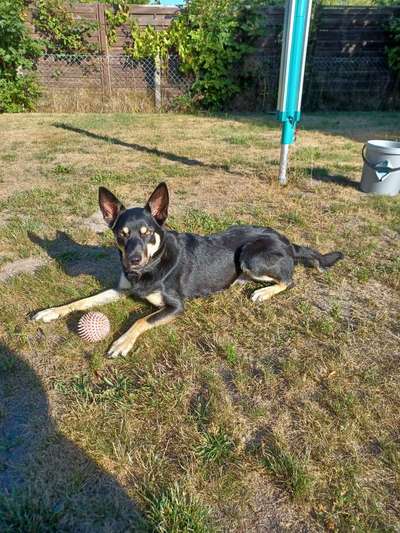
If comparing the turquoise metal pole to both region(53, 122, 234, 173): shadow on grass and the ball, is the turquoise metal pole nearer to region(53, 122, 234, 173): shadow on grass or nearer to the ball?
region(53, 122, 234, 173): shadow on grass

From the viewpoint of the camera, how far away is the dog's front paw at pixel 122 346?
2740mm

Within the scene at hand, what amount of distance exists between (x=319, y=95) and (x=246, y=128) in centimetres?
437

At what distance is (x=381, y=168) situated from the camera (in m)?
5.57

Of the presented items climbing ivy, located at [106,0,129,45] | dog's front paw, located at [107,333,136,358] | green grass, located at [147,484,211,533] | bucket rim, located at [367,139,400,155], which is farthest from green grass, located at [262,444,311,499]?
climbing ivy, located at [106,0,129,45]

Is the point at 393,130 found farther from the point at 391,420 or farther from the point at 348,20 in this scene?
the point at 391,420

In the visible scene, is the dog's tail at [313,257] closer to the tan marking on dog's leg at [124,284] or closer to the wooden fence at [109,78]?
the tan marking on dog's leg at [124,284]

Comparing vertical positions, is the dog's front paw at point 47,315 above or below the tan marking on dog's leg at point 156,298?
below

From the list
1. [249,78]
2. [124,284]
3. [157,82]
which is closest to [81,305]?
[124,284]

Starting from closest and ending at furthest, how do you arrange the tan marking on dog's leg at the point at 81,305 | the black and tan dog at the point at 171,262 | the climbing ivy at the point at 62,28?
1. the black and tan dog at the point at 171,262
2. the tan marking on dog's leg at the point at 81,305
3. the climbing ivy at the point at 62,28

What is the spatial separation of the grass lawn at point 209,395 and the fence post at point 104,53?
29.1 feet

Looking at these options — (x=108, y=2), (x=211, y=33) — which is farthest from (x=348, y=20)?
(x=108, y=2)

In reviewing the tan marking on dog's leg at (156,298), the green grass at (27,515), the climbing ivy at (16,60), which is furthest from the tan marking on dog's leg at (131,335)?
the climbing ivy at (16,60)

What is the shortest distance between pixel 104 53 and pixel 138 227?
11667 mm

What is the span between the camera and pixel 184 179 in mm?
6492
